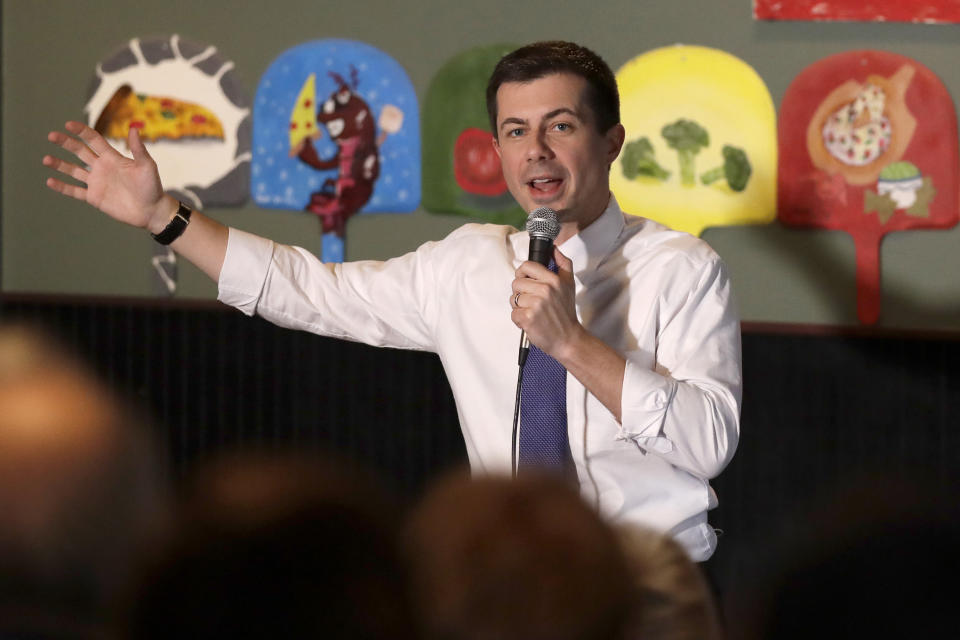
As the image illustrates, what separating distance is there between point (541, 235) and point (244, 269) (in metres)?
0.57

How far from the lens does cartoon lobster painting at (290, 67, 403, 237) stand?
3227mm

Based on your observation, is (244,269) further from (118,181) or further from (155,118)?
(155,118)

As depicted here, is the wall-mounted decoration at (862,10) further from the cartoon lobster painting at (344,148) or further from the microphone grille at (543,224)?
the microphone grille at (543,224)

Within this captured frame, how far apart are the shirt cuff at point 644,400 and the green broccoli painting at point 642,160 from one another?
155 cm

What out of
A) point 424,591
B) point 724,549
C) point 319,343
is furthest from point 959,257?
point 424,591

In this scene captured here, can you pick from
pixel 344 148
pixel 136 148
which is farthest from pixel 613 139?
pixel 344 148

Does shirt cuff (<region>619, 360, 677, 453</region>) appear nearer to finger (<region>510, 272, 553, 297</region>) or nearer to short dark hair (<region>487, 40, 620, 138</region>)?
finger (<region>510, 272, 553, 297</region>)

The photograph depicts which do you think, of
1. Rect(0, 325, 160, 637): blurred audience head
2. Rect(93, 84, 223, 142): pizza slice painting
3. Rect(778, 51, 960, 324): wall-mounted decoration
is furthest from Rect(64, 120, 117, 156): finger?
Rect(778, 51, 960, 324): wall-mounted decoration

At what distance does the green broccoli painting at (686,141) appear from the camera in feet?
9.68

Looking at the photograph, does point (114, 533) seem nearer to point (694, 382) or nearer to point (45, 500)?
point (45, 500)

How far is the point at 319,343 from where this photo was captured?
3.30 meters

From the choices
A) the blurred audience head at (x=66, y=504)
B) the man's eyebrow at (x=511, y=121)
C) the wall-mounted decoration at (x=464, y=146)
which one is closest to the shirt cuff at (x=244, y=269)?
the man's eyebrow at (x=511, y=121)

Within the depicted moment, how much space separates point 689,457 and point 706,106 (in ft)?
5.28

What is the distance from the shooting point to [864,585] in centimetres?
61
